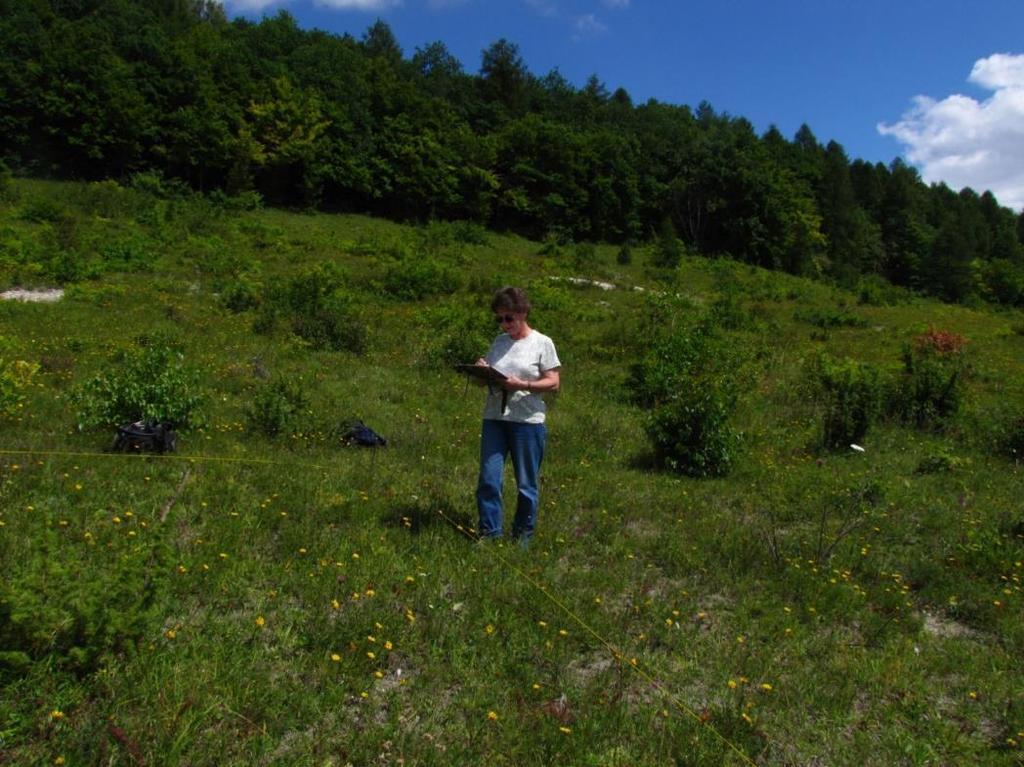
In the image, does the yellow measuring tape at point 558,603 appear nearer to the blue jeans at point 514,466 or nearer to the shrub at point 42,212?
the blue jeans at point 514,466

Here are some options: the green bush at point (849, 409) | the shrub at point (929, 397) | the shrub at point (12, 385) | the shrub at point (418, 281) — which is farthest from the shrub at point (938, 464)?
the shrub at point (418, 281)

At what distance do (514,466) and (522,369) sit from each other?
2.28 ft

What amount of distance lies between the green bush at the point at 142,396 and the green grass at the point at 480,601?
259mm

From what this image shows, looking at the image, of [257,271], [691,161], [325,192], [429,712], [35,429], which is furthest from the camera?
[691,161]

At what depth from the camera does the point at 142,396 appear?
7453 mm

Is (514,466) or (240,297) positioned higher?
(240,297)

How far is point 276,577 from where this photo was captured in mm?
4227

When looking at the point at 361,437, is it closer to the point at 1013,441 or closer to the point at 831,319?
the point at 1013,441

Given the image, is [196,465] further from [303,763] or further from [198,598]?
[303,763]

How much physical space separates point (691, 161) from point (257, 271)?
148ft

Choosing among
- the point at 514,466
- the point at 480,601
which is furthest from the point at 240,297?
the point at 480,601

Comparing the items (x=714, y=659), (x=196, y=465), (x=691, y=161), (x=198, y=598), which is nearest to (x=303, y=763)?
(x=198, y=598)

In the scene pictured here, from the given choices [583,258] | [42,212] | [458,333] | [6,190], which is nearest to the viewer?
[458,333]

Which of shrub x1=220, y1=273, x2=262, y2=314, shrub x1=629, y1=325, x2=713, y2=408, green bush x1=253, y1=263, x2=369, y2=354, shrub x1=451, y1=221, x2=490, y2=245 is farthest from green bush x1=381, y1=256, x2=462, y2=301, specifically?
shrub x1=451, y1=221, x2=490, y2=245
